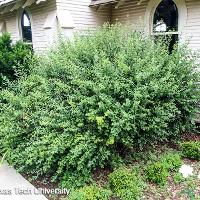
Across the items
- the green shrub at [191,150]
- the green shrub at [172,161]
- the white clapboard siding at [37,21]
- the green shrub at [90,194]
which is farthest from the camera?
the white clapboard siding at [37,21]

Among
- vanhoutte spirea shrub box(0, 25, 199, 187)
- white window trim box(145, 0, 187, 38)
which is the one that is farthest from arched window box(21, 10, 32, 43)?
vanhoutte spirea shrub box(0, 25, 199, 187)

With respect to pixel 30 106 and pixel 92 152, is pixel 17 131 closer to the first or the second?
pixel 30 106

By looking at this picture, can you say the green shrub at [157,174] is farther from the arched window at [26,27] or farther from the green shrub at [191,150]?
the arched window at [26,27]

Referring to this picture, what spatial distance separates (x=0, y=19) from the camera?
14.4 m

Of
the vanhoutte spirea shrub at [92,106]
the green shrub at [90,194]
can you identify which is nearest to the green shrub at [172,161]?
the vanhoutte spirea shrub at [92,106]

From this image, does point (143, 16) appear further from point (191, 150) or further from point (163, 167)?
point (163, 167)

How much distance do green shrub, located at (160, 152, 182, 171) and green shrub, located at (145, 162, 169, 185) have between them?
9.9 inches

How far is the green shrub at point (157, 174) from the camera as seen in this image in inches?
184

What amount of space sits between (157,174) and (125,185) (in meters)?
0.68

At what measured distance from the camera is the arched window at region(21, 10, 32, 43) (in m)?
12.3

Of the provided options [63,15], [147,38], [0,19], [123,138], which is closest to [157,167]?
[123,138]

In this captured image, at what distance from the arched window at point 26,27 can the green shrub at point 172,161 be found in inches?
362

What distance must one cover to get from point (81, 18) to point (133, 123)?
6.45 meters

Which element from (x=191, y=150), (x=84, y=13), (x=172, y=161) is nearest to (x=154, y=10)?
(x=84, y=13)
